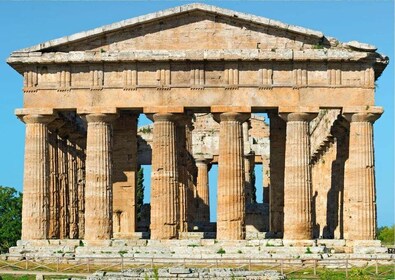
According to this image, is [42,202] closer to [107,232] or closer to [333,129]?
[107,232]

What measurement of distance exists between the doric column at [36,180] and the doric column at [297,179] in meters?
12.9

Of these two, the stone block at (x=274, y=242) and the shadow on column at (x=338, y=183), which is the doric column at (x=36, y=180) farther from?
the shadow on column at (x=338, y=183)

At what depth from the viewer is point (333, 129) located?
57.6m

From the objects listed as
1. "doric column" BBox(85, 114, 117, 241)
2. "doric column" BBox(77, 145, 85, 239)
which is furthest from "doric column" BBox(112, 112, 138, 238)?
"doric column" BBox(85, 114, 117, 241)

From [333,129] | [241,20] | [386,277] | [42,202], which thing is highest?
[241,20]

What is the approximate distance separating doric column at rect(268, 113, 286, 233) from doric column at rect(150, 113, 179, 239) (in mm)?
7119

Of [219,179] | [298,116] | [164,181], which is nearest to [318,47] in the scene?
[298,116]

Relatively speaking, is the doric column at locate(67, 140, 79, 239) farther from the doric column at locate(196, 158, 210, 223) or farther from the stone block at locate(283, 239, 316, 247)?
the stone block at locate(283, 239, 316, 247)

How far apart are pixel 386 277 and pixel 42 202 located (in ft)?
64.3

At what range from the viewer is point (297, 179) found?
49.5 metres

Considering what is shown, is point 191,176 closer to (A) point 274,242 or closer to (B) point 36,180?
(B) point 36,180

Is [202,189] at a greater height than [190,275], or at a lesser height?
greater

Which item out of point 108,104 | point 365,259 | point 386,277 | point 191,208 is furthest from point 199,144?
point 386,277

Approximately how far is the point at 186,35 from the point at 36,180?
36.8 feet
